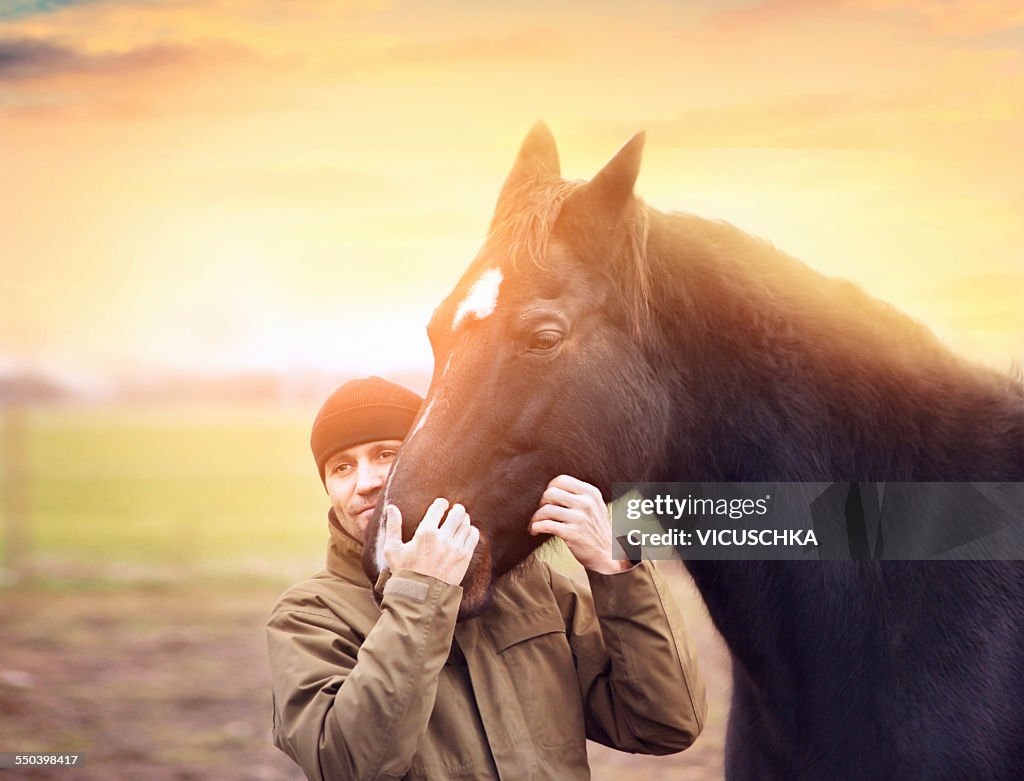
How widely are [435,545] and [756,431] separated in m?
0.58

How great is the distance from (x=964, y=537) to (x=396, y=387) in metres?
1.10

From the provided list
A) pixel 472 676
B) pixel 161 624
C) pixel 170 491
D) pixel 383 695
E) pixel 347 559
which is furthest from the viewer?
pixel 170 491

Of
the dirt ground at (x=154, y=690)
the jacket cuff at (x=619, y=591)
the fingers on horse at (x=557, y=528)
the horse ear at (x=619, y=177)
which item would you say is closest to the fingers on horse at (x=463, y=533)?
the fingers on horse at (x=557, y=528)

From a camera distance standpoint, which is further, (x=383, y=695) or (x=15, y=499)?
(x=15, y=499)

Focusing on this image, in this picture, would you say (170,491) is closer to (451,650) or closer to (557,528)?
(451,650)

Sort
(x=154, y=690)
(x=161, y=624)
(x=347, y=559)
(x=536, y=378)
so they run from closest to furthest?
1. (x=536, y=378)
2. (x=347, y=559)
3. (x=154, y=690)
4. (x=161, y=624)

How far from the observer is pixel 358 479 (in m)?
1.79

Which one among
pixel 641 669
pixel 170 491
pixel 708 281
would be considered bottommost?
pixel 641 669

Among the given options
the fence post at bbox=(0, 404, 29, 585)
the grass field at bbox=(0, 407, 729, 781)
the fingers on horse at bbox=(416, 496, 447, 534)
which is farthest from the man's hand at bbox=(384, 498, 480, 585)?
the fence post at bbox=(0, 404, 29, 585)

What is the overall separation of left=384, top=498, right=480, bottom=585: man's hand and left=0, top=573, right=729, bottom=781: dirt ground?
127cm

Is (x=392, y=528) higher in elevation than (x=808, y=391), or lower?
lower

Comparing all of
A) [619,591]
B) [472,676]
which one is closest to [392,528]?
[472,676]

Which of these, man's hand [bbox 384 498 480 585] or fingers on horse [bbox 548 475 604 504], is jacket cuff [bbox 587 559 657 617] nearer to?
fingers on horse [bbox 548 475 604 504]

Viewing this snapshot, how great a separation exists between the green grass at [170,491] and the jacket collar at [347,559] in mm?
4168
